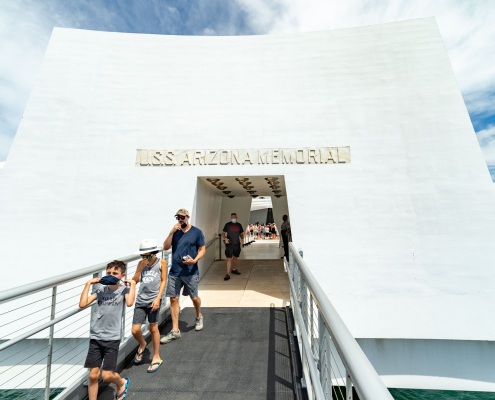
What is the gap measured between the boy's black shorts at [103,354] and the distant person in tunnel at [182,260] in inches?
51.4

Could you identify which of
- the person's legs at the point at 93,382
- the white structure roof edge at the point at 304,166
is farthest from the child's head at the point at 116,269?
the white structure roof edge at the point at 304,166

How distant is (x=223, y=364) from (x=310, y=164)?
440 centimetres

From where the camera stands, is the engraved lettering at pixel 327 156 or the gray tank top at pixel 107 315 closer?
the gray tank top at pixel 107 315

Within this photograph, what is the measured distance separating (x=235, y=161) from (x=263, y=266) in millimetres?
4406

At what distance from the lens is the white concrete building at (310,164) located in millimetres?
5219

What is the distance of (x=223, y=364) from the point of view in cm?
337

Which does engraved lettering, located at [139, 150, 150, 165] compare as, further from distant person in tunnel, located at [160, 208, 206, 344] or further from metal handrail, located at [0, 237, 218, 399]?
metal handrail, located at [0, 237, 218, 399]

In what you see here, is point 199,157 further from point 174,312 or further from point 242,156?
point 174,312

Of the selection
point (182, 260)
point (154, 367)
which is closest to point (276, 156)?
point (182, 260)

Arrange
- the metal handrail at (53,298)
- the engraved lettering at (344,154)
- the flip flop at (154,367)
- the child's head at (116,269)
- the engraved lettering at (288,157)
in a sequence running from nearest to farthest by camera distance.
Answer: the metal handrail at (53,298) → the child's head at (116,269) → the flip flop at (154,367) → the engraved lettering at (344,154) → the engraved lettering at (288,157)

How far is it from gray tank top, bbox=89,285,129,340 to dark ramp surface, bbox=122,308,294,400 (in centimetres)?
79

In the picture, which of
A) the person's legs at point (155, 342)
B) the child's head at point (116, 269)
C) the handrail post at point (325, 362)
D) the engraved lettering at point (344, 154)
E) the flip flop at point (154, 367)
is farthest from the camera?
the engraved lettering at point (344, 154)

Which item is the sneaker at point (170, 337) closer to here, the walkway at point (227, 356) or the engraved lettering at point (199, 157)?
the walkway at point (227, 356)

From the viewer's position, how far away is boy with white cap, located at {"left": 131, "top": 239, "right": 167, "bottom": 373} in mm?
3254
